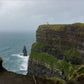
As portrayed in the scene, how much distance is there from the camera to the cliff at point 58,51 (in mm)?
53031

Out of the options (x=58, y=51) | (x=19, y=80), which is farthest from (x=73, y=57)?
(x=19, y=80)

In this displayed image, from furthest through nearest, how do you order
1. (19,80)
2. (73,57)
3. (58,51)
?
(58,51), (73,57), (19,80)

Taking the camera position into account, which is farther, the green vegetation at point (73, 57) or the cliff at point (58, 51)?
the green vegetation at point (73, 57)

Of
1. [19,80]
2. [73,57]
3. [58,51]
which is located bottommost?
[73,57]

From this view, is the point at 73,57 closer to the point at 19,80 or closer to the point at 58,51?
the point at 58,51

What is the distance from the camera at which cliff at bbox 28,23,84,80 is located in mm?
53031

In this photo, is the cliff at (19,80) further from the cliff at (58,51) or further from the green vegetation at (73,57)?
the green vegetation at (73,57)

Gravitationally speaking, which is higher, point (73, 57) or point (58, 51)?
point (58, 51)

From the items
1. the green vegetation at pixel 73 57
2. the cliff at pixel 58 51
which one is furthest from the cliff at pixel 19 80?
the green vegetation at pixel 73 57

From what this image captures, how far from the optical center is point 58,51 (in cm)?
6488

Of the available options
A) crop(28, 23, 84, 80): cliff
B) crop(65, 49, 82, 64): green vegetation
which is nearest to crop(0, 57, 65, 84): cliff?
crop(28, 23, 84, 80): cliff

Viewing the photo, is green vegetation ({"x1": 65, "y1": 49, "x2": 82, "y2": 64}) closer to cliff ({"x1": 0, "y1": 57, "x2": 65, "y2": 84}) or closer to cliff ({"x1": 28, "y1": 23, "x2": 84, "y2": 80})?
cliff ({"x1": 28, "y1": 23, "x2": 84, "y2": 80})

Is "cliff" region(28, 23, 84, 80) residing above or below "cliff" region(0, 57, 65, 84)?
below

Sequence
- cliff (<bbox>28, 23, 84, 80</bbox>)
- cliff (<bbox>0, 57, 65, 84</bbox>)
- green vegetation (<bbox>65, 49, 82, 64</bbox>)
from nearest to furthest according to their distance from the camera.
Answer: cliff (<bbox>0, 57, 65, 84</bbox>) → cliff (<bbox>28, 23, 84, 80</bbox>) → green vegetation (<bbox>65, 49, 82, 64</bbox>)
